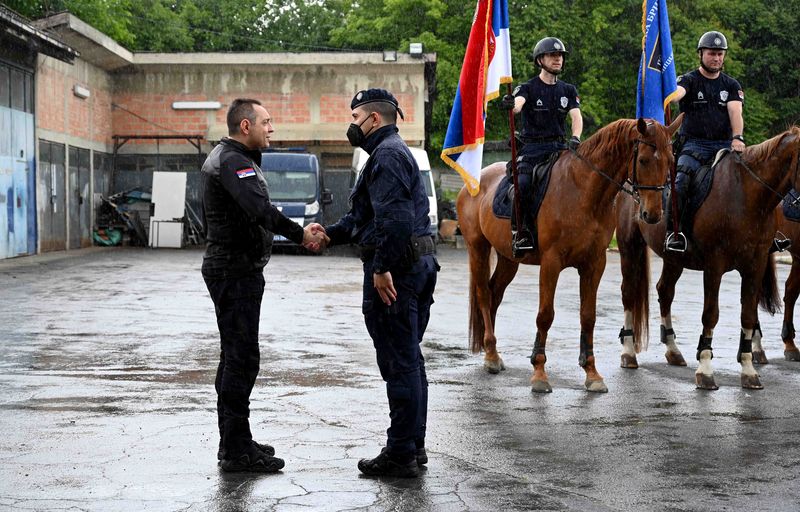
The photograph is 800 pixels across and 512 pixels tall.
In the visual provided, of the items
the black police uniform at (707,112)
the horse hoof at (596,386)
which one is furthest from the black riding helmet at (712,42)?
the horse hoof at (596,386)

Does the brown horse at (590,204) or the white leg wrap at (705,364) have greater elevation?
the brown horse at (590,204)

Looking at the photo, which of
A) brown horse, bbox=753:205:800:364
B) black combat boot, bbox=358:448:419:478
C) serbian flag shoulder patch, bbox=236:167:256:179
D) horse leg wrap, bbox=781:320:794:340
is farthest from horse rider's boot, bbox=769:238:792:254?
serbian flag shoulder patch, bbox=236:167:256:179

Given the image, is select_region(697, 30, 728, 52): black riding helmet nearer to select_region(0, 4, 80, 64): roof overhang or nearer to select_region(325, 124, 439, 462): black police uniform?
select_region(325, 124, 439, 462): black police uniform

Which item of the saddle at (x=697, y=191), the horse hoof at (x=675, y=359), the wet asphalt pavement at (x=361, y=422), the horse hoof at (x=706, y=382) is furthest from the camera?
the horse hoof at (x=675, y=359)

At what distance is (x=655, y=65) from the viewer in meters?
11.2

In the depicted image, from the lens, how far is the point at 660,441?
7215mm

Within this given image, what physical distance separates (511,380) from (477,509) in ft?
14.6

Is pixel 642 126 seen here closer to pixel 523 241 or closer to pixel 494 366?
pixel 523 241

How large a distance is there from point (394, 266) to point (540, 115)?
4.08m

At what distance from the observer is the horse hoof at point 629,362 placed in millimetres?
10688

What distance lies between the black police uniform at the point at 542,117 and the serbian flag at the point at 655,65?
4.06ft

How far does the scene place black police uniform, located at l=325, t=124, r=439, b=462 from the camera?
6254mm

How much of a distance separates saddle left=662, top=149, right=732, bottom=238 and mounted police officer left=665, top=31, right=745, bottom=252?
0.46 ft

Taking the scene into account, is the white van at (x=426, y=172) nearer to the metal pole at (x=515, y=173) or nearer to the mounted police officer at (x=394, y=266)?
the metal pole at (x=515, y=173)
